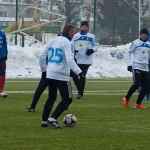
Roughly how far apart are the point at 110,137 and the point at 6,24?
30.3 metres

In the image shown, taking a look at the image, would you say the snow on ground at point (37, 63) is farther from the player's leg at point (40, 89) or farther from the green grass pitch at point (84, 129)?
the player's leg at point (40, 89)

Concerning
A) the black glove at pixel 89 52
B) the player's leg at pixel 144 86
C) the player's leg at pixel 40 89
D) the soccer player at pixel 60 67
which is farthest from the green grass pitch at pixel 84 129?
the black glove at pixel 89 52

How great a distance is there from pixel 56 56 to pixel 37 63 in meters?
23.8

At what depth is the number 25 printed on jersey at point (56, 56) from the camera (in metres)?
12.8

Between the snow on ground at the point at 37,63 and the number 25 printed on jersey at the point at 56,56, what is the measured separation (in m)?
21.2

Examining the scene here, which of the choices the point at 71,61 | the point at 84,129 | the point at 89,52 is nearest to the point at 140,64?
the point at 89,52

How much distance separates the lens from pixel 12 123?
44.4 ft

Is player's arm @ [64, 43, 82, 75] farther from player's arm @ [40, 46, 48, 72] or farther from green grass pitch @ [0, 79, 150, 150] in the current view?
green grass pitch @ [0, 79, 150, 150]

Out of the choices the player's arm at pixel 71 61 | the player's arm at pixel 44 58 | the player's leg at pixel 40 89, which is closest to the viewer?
the player's arm at pixel 71 61

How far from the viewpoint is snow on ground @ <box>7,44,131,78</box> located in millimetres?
35125

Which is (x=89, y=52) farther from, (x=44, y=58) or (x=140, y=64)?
(x=44, y=58)

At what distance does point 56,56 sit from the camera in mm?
12797

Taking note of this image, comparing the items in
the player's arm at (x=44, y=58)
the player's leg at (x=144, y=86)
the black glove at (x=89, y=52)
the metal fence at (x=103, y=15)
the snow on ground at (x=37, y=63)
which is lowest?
the snow on ground at (x=37, y=63)

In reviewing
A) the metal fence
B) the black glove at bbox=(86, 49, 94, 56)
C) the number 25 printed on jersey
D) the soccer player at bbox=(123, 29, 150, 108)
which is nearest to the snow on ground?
the metal fence
